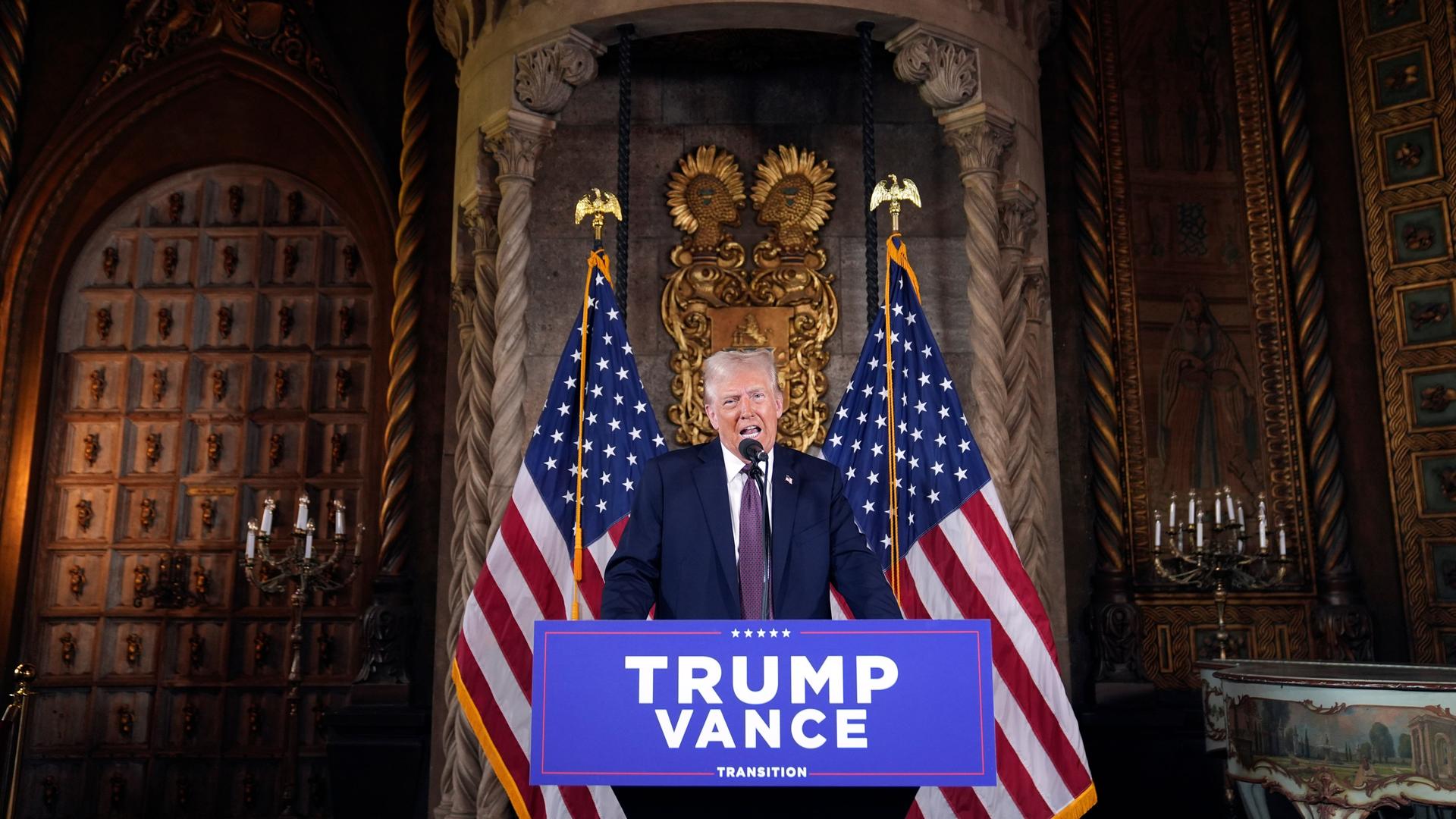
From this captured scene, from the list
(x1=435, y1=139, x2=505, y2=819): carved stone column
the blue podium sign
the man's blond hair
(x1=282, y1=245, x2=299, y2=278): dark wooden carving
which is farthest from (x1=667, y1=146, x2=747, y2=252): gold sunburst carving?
the blue podium sign

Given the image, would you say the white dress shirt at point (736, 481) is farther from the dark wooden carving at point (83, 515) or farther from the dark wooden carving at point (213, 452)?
the dark wooden carving at point (83, 515)

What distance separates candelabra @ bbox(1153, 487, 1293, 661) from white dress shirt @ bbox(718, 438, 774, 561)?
4.18 metres

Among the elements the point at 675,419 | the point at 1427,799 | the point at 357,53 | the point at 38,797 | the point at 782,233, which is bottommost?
the point at 38,797

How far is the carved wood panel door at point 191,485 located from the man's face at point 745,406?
538 cm

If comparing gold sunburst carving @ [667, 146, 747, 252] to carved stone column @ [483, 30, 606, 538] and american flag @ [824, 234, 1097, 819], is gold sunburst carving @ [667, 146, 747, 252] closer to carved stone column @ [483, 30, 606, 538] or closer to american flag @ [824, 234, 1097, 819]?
carved stone column @ [483, 30, 606, 538]

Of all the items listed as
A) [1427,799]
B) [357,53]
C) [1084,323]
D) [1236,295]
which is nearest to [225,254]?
[357,53]

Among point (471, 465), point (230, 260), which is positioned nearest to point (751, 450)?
point (471, 465)

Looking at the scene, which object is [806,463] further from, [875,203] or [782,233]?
[782,233]

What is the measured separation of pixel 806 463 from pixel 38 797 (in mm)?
7381

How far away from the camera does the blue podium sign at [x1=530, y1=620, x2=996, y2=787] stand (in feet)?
9.94

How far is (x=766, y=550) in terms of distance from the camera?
394cm

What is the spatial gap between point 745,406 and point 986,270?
309 centimetres

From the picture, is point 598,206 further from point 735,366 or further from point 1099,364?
point 1099,364

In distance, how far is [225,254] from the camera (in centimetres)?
934
